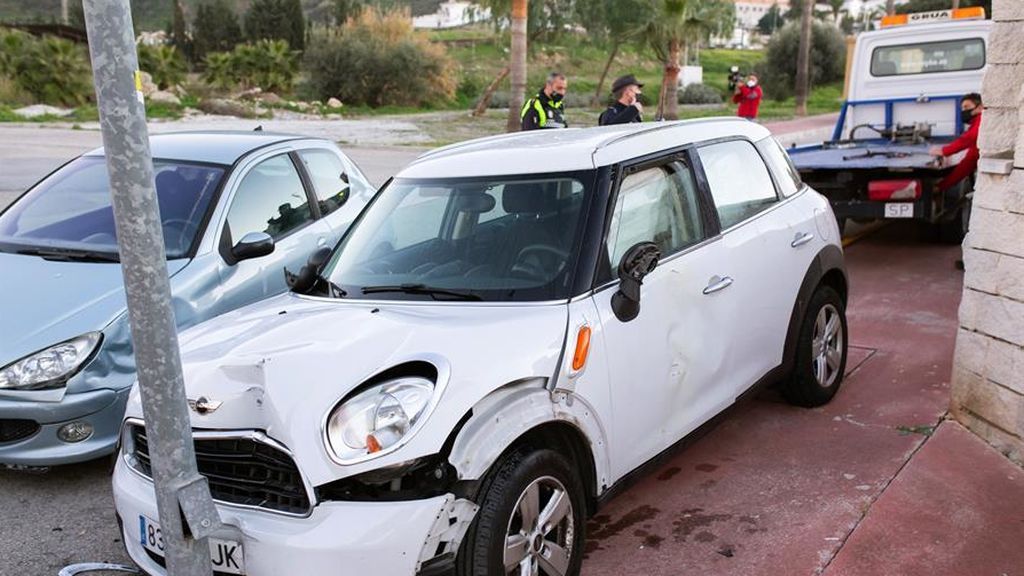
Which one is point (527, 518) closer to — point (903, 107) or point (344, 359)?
point (344, 359)

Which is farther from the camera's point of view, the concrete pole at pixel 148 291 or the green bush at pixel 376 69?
the green bush at pixel 376 69

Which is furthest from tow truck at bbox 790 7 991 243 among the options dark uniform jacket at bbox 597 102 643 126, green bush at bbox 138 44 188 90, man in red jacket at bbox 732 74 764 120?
green bush at bbox 138 44 188 90

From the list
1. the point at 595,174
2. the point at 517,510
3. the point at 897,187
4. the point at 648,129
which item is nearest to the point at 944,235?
the point at 897,187

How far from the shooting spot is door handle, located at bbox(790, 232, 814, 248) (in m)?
4.74

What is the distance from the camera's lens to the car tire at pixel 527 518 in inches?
108

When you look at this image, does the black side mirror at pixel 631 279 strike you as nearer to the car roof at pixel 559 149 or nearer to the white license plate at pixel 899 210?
the car roof at pixel 559 149

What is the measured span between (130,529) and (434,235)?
1686mm

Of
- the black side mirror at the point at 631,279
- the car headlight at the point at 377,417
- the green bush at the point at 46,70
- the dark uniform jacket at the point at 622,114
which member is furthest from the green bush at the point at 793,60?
the car headlight at the point at 377,417

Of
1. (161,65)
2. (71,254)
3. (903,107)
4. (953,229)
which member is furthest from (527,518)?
(161,65)

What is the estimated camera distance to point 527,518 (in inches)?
116

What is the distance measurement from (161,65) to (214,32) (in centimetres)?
2828

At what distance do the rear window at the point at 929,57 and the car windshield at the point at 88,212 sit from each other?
898 centimetres

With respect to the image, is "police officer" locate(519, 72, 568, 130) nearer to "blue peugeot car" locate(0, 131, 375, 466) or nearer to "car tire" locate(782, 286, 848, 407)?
"blue peugeot car" locate(0, 131, 375, 466)

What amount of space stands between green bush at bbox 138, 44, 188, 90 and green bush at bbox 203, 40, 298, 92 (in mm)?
2063
